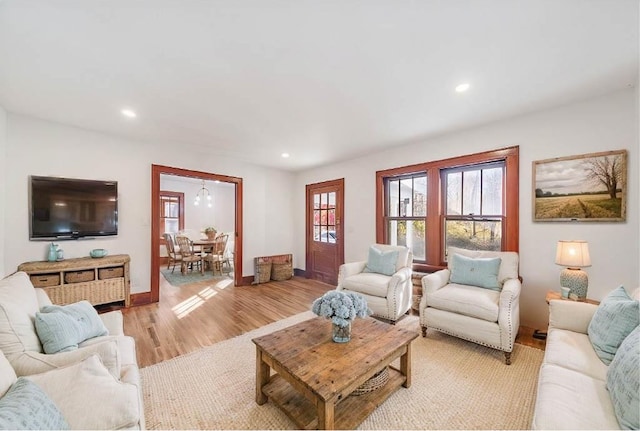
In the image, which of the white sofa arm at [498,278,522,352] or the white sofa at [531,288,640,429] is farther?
the white sofa arm at [498,278,522,352]

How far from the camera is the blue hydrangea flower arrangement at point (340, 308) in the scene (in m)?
1.79

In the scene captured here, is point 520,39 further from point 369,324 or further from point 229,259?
point 229,259

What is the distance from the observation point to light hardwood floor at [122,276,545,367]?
2.64 m

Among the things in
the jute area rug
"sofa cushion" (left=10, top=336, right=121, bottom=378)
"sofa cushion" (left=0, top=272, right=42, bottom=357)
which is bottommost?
the jute area rug

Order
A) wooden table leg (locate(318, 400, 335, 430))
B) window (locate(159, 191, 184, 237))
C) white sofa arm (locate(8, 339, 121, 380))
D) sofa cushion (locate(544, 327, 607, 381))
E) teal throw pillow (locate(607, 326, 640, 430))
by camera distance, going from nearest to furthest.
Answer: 1. teal throw pillow (locate(607, 326, 640, 430))
2. white sofa arm (locate(8, 339, 121, 380))
3. wooden table leg (locate(318, 400, 335, 430))
4. sofa cushion (locate(544, 327, 607, 381))
5. window (locate(159, 191, 184, 237))

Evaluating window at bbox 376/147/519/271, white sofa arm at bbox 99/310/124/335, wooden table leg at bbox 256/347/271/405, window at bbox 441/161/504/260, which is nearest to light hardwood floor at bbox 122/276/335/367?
white sofa arm at bbox 99/310/124/335

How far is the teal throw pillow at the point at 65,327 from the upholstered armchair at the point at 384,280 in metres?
2.55

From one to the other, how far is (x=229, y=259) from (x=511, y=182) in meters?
6.60

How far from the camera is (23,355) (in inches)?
46.9

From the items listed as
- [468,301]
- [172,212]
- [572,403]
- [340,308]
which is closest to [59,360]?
[340,308]

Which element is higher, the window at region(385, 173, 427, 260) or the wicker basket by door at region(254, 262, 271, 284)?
the window at region(385, 173, 427, 260)

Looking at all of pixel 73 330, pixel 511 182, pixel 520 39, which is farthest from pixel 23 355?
pixel 511 182

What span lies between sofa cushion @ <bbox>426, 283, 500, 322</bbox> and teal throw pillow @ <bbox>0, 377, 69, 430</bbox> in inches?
109

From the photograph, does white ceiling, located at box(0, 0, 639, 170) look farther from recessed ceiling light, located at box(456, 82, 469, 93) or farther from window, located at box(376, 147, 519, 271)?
window, located at box(376, 147, 519, 271)
